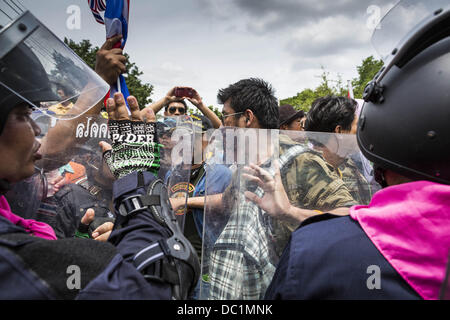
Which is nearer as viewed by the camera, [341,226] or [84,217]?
[341,226]

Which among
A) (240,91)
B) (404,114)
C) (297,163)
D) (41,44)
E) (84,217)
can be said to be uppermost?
(240,91)

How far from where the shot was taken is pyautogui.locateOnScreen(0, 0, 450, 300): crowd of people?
→ 97 cm

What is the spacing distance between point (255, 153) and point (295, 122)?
11.3 feet

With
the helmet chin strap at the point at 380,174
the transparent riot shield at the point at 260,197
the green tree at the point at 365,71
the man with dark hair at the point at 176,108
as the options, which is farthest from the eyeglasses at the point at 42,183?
the green tree at the point at 365,71

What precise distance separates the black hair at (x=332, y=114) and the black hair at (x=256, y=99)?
49 centimetres

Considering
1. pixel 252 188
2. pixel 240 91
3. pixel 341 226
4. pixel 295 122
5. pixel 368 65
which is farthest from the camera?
pixel 368 65

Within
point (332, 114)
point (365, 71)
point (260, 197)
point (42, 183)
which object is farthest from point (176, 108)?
point (365, 71)

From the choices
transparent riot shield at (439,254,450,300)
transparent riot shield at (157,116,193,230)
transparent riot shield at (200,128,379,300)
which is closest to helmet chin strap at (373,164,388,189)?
transparent riot shield at (200,128,379,300)

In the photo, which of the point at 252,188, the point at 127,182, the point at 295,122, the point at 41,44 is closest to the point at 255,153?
the point at 252,188

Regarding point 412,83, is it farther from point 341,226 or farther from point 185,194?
point 185,194

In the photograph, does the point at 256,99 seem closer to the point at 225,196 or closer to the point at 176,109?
the point at 225,196

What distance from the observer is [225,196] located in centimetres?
183

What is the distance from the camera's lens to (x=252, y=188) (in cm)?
179

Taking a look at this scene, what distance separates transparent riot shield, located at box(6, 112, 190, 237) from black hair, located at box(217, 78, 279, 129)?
1308 millimetres
